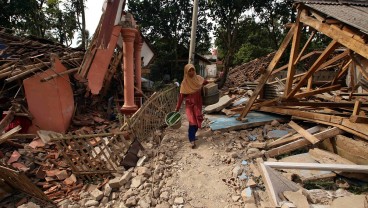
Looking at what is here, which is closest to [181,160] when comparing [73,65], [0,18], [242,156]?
[242,156]

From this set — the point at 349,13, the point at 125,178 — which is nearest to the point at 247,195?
the point at 125,178

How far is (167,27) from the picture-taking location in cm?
1784

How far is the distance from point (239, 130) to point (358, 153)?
2495mm

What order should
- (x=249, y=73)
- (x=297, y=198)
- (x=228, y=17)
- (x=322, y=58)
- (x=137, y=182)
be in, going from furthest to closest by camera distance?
(x=249, y=73) → (x=228, y=17) → (x=322, y=58) → (x=137, y=182) → (x=297, y=198)

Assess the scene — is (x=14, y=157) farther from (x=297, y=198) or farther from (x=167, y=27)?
(x=167, y=27)

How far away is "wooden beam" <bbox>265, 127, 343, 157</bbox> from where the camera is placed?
437cm

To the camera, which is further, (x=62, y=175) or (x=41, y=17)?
(x=41, y=17)

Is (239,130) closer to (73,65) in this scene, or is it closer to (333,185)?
(333,185)

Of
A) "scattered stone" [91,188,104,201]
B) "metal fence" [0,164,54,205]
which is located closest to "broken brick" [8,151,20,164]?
"metal fence" [0,164,54,205]

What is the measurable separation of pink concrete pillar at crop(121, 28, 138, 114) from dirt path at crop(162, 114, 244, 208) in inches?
66.3

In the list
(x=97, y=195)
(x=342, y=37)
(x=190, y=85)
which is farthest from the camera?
(x=190, y=85)

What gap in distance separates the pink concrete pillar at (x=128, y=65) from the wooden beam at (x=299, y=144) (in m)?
3.73

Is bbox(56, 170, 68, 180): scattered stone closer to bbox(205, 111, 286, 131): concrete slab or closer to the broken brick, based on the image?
the broken brick

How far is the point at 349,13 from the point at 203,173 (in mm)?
3524
